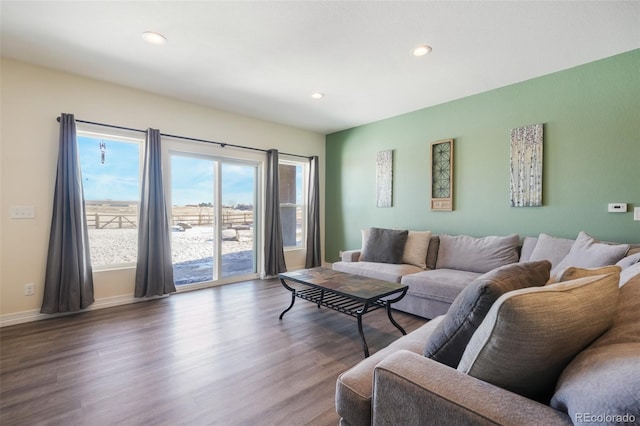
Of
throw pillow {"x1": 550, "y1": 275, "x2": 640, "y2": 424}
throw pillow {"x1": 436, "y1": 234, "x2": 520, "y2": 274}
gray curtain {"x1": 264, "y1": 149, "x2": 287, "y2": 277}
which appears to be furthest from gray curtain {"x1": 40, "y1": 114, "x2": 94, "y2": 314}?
throw pillow {"x1": 436, "y1": 234, "x2": 520, "y2": 274}

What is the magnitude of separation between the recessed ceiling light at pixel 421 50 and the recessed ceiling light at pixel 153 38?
2219 mm

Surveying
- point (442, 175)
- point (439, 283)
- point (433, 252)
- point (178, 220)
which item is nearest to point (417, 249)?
point (433, 252)

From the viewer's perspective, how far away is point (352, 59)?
278cm

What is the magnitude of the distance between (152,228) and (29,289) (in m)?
1.25

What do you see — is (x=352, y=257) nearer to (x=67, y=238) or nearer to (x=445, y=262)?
(x=445, y=262)

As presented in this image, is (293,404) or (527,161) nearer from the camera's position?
(293,404)

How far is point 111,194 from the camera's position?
348 cm

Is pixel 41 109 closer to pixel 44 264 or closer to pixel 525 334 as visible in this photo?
pixel 44 264

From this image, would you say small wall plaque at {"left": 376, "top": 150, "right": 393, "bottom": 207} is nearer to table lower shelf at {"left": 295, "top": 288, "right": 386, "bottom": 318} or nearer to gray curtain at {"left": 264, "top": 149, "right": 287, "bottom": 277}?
gray curtain at {"left": 264, "top": 149, "right": 287, "bottom": 277}

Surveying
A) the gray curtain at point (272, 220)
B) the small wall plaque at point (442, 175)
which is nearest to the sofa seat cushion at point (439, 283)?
the small wall plaque at point (442, 175)

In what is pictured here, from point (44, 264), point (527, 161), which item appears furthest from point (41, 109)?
point (527, 161)

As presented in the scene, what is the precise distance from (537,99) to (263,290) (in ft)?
13.4
